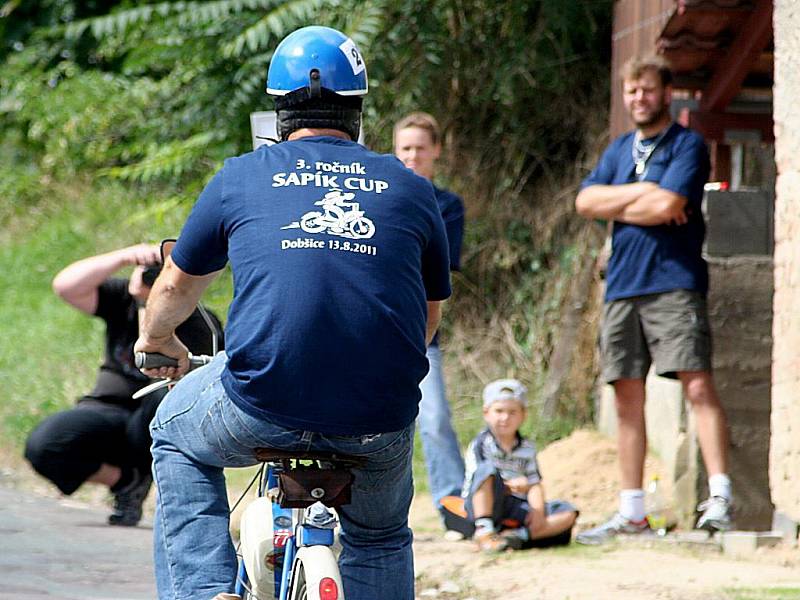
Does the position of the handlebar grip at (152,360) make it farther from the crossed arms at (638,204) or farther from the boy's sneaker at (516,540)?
the crossed arms at (638,204)

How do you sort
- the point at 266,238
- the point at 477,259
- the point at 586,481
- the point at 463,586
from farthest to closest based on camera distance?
the point at 477,259
the point at 586,481
the point at 463,586
the point at 266,238

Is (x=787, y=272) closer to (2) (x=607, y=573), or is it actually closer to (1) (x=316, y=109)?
(2) (x=607, y=573)

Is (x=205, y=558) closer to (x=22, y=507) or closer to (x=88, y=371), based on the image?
(x=22, y=507)

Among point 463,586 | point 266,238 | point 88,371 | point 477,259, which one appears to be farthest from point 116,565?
point 477,259

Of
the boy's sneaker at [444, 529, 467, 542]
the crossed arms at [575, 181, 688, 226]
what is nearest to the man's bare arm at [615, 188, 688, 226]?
the crossed arms at [575, 181, 688, 226]

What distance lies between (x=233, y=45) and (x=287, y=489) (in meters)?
8.77

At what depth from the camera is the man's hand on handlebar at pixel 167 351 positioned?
4156 mm

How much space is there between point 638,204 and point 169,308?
3749mm

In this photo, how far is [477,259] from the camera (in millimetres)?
13453

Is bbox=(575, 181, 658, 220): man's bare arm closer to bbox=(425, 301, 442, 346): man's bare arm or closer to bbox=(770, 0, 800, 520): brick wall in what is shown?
bbox=(770, 0, 800, 520): brick wall

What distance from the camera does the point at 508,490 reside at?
713 centimetres

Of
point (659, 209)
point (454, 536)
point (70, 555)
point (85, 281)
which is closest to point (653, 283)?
point (659, 209)

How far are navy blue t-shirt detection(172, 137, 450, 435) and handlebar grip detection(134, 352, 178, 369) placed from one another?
0.51 m

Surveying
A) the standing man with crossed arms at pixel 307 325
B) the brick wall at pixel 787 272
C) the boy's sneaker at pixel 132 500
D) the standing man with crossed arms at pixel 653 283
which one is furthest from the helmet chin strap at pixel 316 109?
the boy's sneaker at pixel 132 500
